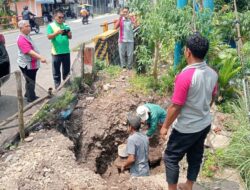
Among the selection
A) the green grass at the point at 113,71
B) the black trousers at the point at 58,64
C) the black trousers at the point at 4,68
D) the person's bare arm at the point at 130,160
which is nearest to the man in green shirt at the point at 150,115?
the person's bare arm at the point at 130,160

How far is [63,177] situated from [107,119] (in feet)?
6.69

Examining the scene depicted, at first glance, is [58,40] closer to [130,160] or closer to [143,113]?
[143,113]

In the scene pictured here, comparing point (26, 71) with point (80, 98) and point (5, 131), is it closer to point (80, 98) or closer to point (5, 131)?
point (80, 98)

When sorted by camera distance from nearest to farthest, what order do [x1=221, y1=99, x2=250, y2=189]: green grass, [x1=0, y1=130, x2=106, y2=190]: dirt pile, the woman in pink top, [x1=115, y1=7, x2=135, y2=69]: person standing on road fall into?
[x1=0, y1=130, x2=106, y2=190]: dirt pile → [x1=221, y1=99, x2=250, y2=189]: green grass → the woman in pink top → [x1=115, y1=7, x2=135, y2=69]: person standing on road

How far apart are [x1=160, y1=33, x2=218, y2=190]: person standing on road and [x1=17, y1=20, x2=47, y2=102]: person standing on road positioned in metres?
3.04

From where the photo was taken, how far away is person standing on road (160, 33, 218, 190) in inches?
123

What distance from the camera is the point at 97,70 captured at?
7.99 m

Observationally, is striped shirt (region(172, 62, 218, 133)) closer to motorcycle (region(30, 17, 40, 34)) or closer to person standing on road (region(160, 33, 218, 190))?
person standing on road (region(160, 33, 218, 190))

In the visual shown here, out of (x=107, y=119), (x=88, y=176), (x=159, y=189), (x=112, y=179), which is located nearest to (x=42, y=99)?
(x=107, y=119)

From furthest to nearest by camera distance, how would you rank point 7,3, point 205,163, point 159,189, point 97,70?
point 7,3 → point 97,70 → point 205,163 → point 159,189

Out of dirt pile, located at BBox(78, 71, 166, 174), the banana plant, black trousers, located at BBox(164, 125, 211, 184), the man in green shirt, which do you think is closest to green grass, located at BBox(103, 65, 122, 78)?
dirt pile, located at BBox(78, 71, 166, 174)

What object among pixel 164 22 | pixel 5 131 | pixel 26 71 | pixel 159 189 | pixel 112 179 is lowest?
pixel 112 179

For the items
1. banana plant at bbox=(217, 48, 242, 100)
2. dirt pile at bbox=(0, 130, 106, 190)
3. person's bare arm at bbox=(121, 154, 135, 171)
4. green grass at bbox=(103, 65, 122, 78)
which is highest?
banana plant at bbox=(217, 48, 242, 100)

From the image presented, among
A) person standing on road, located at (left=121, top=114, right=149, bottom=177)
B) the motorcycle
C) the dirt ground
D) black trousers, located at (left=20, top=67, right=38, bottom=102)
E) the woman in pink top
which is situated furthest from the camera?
the motorcycle
